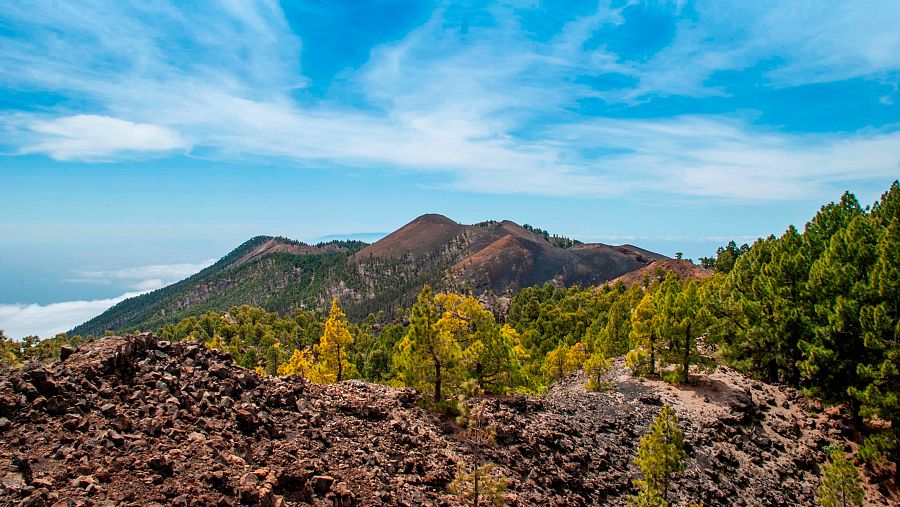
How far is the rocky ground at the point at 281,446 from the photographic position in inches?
418

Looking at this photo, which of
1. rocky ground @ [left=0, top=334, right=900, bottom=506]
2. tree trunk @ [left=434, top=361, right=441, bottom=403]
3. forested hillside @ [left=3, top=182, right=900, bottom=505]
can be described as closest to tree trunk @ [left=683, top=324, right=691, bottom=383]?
forested hillside @ [left=3, top=182, right=900, bottom=505]

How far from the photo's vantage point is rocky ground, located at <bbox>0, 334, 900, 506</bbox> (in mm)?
10625

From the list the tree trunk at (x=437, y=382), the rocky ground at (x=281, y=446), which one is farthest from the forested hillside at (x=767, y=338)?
the rocky ground at (x=281, y=446)

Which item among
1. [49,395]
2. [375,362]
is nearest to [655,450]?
[49,395]

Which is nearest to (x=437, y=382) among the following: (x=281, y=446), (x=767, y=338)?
(x=281, y=446)

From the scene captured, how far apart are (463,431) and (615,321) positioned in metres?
36.5

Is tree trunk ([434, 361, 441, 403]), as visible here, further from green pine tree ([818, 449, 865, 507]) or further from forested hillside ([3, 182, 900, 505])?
green pine tree ([818, 449, 865, 507])

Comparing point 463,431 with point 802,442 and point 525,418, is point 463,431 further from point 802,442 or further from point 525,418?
point 802,442

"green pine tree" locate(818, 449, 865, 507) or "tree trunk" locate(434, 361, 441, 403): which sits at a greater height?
"tree trunk" locate(434, 361, 441, 403)

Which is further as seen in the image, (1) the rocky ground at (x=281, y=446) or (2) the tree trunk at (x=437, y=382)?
(2) the tree trunk at (x=437, y=382)

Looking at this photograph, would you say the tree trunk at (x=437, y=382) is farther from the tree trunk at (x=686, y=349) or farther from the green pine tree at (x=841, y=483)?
the tree trunk at (x=686, y=349)

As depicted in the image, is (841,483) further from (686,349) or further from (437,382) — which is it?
(437,382)

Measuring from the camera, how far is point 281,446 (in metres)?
13.8

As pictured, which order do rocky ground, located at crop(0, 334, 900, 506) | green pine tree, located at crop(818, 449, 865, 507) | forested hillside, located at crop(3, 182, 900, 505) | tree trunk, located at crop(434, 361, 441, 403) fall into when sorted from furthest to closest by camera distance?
forested hillside, located at crop(3, 182, 900, 505)
tree trunk, located at crop(434, 361, 441, 403)
green pine tree, located at crop(818, 449, 865, 507)
rocky ground, located at crop(0, 334, 900, 506)
